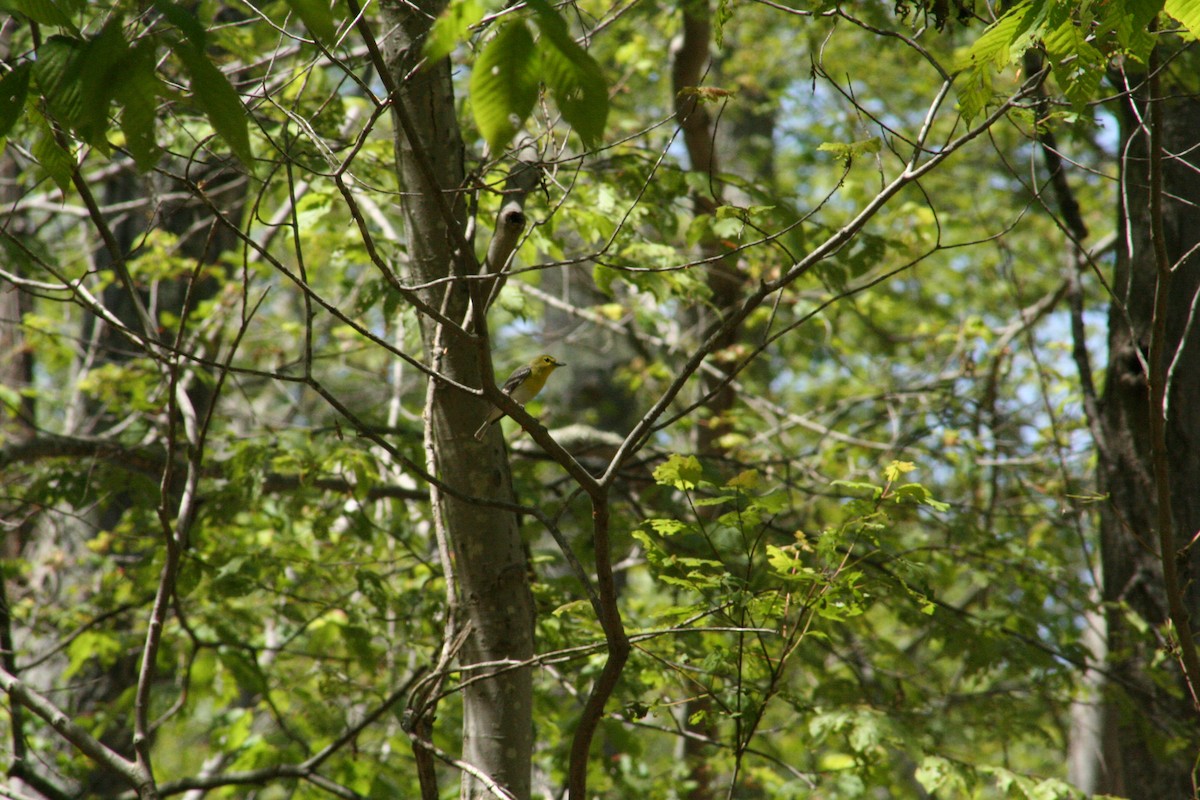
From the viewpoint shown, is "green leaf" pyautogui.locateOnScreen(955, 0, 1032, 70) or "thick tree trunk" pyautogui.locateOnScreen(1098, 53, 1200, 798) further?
"thick tree trunk" pyautogui.locateOnScreen(1098, 53, 1200, 798)

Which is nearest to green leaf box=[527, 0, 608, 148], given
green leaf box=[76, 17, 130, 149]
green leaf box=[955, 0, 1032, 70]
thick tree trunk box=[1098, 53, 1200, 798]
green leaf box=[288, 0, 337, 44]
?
green leaf box=[288, 0, 337, 44]

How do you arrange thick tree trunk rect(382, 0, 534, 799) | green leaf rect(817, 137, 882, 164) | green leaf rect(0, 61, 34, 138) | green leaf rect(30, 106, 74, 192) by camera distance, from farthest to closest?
thick tree trunk rect(382, 0, 534, 799), green leaf rect(817, 137, 882, 164), green leaf rect(30, 106, 74, 192), green leaf rect(0, 61, 34, 138)

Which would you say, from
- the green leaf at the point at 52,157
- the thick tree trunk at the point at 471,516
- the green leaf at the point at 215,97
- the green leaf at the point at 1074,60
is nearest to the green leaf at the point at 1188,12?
the green leaf at the point at 1074,60

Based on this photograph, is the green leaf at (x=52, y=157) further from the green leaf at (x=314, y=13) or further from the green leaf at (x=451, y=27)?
the green leaf at (x=451, y=27)

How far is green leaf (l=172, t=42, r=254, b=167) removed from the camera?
3.83 ft

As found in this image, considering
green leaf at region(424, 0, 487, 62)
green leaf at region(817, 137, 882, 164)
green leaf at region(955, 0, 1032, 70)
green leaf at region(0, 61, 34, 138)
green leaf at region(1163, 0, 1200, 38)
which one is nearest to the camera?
green leaf at region(424, 0, 487, 62)

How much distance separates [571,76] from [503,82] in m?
0.08

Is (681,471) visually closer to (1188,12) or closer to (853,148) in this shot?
(853,148)

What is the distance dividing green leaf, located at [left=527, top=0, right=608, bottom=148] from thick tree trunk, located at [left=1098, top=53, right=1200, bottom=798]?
2.92 m

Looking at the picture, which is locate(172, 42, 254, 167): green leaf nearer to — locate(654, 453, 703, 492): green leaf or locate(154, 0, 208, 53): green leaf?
locate(154, 0, 208, 53): green leaf

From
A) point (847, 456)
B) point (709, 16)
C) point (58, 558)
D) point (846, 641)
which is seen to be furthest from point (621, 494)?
point (58, 558)

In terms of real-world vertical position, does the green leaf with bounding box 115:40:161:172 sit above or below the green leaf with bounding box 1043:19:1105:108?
below

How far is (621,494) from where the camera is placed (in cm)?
403

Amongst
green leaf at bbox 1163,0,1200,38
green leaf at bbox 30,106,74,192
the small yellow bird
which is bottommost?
green leaf at bbox 30,106,74,192
